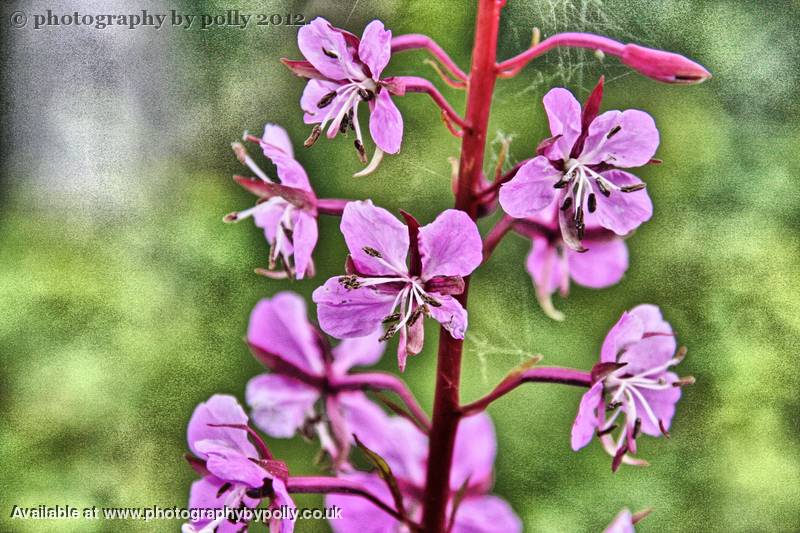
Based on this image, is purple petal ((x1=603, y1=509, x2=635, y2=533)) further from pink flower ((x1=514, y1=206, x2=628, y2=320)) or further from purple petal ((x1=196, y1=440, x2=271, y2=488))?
purple petal ((x1=196, y1=440, x2=271, y2=488))

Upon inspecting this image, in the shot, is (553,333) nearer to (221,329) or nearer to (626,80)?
(626,80)

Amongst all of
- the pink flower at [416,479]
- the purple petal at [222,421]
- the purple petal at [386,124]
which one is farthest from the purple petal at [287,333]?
the purple petal at [386,124]

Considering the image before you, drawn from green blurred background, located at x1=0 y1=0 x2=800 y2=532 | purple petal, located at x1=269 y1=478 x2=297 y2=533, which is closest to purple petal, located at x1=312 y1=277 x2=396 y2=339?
purple petal, located at x1=269 y1=478 x2=297 y2=533

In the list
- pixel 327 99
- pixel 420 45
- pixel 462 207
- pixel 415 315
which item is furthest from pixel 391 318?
pixel 420 45

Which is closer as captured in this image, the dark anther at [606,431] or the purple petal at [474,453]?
the dark anther at [606,431]

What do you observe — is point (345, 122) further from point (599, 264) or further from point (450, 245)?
point (599, 264)

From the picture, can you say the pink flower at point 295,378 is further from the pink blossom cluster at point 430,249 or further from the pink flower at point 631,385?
the pink flower at point 631,385

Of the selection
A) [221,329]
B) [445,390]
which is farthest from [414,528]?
[221,329]

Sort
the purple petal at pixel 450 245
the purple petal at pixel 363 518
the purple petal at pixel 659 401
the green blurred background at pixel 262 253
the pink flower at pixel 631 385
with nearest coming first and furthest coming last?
the purple petal at pixel 450 245 < the pink flower at pixel 631 385 < the purple petal at pixel 659 401 < the purple petal at pixel 363 518 < the green blurred background at pixel 262 253
